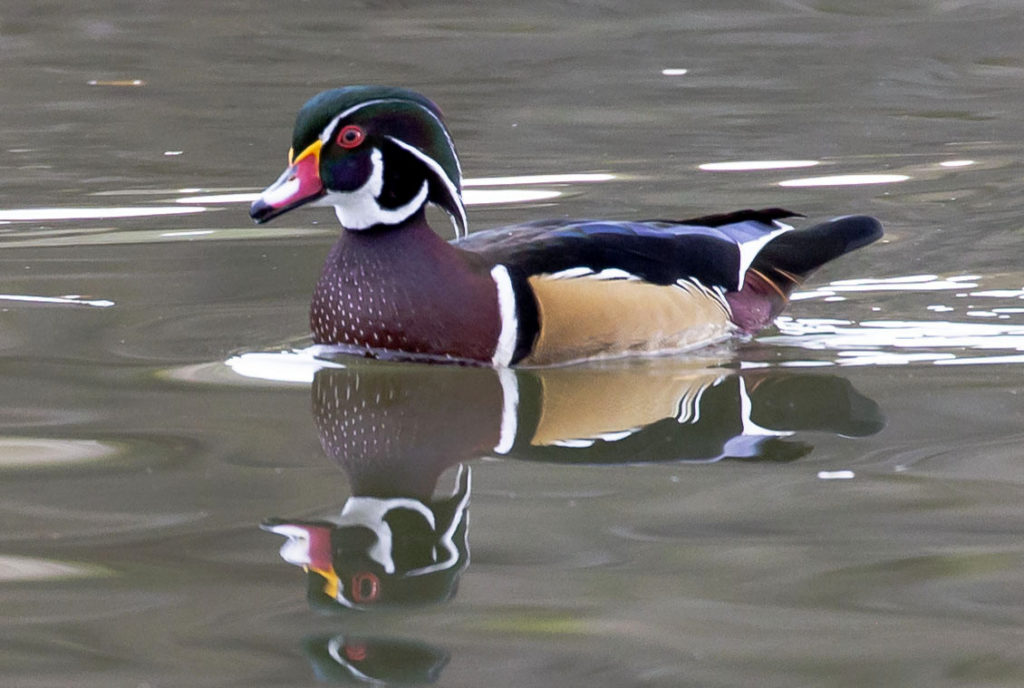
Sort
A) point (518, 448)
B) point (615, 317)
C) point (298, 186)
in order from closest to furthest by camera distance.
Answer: point (518, 448) < point (298, 186) < point (615, 317)

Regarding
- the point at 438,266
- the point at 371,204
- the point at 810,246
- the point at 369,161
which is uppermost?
the point at 369,161

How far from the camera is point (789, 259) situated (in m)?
6.25

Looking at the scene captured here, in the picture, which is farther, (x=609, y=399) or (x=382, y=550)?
(x=609, y=399)

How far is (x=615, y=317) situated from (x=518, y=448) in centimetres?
116

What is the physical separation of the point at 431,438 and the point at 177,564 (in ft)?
3.64

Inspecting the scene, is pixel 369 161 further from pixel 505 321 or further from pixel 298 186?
pixel 505 321

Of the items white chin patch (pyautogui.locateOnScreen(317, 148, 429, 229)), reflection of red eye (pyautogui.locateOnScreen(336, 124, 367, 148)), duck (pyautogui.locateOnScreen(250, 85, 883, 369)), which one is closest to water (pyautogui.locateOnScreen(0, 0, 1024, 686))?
duck (pyautogui.locateOnScreen(250, 85, 883, 369))

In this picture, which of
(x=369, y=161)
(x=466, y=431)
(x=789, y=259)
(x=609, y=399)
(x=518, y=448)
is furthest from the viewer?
(x=789, y=259)

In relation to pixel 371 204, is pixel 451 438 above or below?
below

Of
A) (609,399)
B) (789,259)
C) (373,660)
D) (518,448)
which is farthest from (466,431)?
(789,259)

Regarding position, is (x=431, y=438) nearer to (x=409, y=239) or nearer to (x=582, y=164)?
(x=409, y=239)

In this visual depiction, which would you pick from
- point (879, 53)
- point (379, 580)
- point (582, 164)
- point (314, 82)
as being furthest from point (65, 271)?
point (879, 53)

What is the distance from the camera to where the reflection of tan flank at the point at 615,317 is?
211 inches

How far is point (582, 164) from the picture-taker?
9.03m
